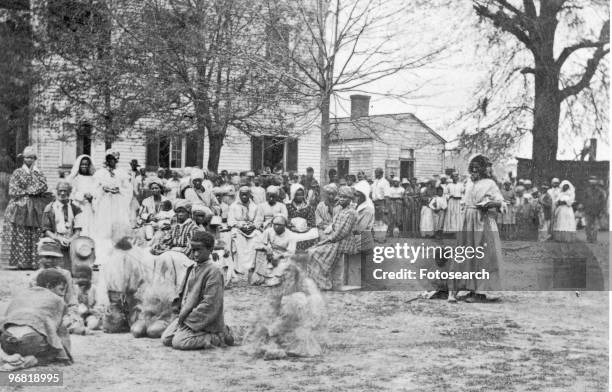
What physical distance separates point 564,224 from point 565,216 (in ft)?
0.50

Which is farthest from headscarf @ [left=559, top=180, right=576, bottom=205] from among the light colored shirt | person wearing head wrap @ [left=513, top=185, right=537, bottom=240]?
the light colored shirt

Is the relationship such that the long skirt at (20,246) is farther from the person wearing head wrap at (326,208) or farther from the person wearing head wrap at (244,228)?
the person wearing head wrap at (326,208)

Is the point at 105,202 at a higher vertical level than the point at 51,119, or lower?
lower

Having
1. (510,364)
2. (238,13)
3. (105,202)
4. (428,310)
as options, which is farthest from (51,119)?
(510,364)

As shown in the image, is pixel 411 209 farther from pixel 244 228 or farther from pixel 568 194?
pixel 244 228

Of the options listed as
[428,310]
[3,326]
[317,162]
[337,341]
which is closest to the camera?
[3,326]

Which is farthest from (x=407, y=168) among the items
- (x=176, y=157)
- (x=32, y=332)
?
(x=32, y=332)

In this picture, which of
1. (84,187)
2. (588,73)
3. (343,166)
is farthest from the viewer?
(343,166)

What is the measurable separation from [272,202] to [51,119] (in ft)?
22.0

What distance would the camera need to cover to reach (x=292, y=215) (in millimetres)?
8531

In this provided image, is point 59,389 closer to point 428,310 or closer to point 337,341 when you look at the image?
point 337,341

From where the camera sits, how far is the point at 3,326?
4.34 meters

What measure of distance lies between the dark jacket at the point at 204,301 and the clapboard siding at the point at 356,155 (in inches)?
169

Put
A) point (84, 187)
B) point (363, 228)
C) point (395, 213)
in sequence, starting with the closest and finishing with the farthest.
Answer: point (363, 228), point (84, 187), point (395, 213)
